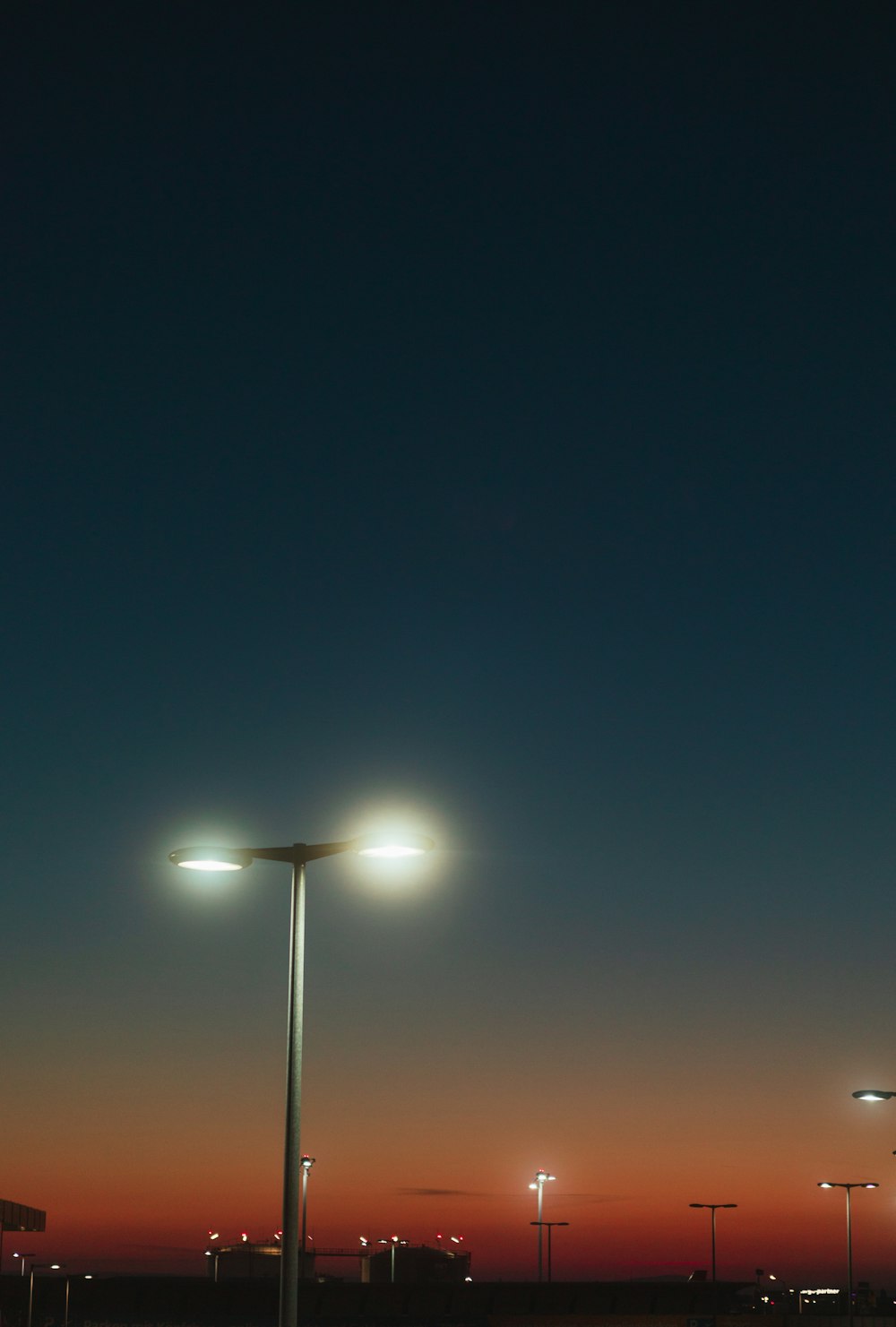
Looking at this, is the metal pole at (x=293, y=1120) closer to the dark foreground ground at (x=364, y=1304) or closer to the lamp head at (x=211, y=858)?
the lamp head at (x=211, y=858)

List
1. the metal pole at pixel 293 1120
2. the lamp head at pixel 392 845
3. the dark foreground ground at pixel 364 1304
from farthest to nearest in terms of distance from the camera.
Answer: the dark foreground ground at pixel 364 1304 → the lamp head at pixel 392 845 → the metal pole at pixel 293 1120

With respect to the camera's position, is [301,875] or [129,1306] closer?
[301,875]

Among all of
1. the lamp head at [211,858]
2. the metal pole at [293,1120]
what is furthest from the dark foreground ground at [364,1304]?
the lamp head at [211,858]

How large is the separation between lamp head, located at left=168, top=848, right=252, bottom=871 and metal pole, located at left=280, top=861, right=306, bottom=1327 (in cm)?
64

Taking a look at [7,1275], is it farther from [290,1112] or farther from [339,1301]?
[290,1112]

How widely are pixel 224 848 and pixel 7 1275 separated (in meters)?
103

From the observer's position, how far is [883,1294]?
144 metres

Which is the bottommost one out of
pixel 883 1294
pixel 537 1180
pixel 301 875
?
pixel 883 1294

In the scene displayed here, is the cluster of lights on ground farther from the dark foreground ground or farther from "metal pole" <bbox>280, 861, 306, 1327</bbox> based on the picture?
the dark foreground ground

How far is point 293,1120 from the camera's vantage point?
16.9m

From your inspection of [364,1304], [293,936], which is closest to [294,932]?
[293,936]

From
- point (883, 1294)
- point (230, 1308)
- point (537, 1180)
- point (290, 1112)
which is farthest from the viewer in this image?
point (883, 1294)

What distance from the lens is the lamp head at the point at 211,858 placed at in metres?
17.6

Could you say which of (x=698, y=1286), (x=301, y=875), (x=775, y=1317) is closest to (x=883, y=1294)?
(x=698, y=1286)
